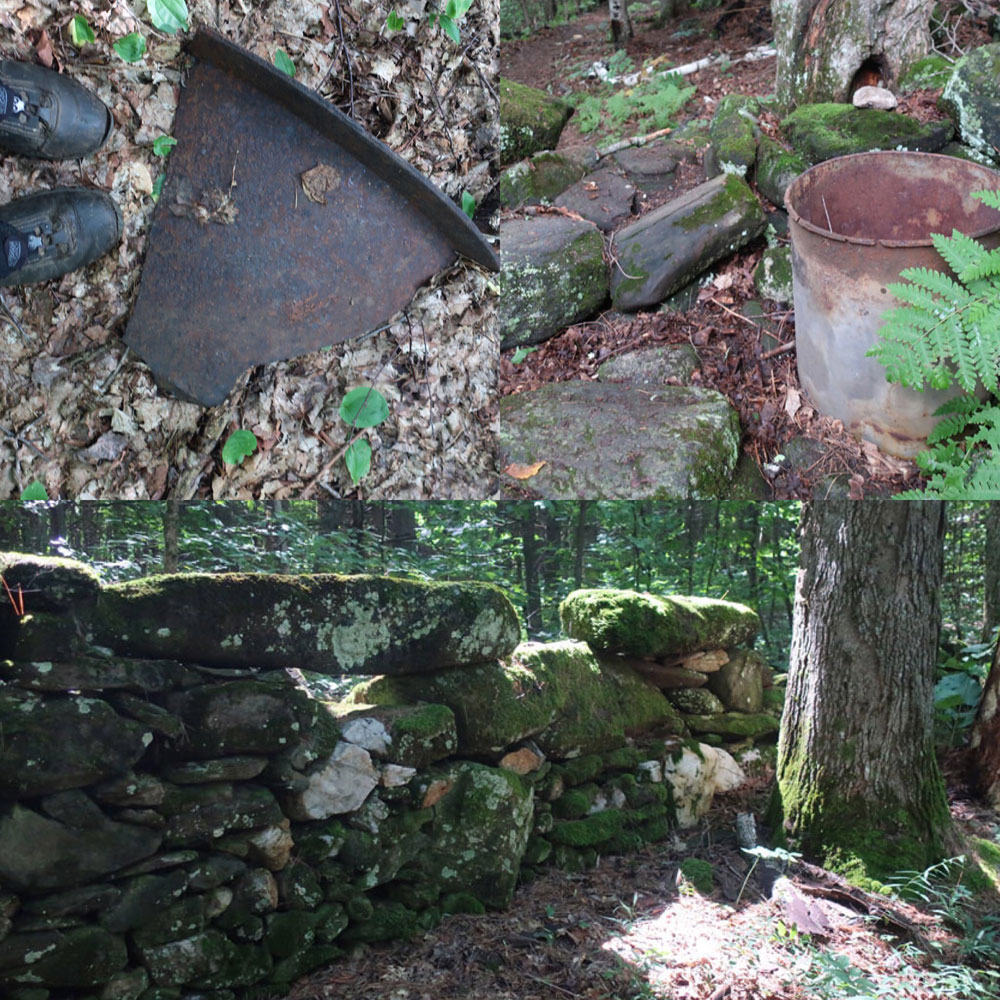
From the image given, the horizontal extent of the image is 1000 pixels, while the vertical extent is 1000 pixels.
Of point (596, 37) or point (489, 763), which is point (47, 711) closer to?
point (489, 763)

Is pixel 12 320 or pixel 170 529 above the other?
pixel 12 320

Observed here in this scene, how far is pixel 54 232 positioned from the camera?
2559 mm

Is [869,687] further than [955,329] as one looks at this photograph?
Yes

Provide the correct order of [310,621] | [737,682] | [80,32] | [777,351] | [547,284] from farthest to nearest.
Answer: [737,682] < [547,284] < [777,351] < [310,621] < [80,32]

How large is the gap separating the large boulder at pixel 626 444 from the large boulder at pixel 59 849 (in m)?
1.72

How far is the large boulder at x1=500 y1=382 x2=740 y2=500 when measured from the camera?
10.1ft

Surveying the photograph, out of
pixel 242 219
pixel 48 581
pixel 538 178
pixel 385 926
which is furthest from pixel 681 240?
pixel 385 926

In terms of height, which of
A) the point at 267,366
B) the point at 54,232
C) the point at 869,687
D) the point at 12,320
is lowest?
the point at 869,687

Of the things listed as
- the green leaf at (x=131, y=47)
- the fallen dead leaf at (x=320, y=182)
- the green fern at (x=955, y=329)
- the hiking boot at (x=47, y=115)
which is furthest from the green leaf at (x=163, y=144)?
the green fern at (x=955, y=329)

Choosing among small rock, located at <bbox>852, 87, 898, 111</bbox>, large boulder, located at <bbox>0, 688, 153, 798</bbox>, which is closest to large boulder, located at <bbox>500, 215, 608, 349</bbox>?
small rock, located at <bbox>852, 87, 898, 111</bbox>

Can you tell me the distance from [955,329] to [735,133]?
6.22 feet

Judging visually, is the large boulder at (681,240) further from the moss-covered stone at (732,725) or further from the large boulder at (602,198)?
the moss-covered stone at (732,725)

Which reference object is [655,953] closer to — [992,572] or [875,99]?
[992,572]

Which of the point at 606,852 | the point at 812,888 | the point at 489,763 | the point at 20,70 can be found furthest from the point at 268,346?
the point at 812,888
